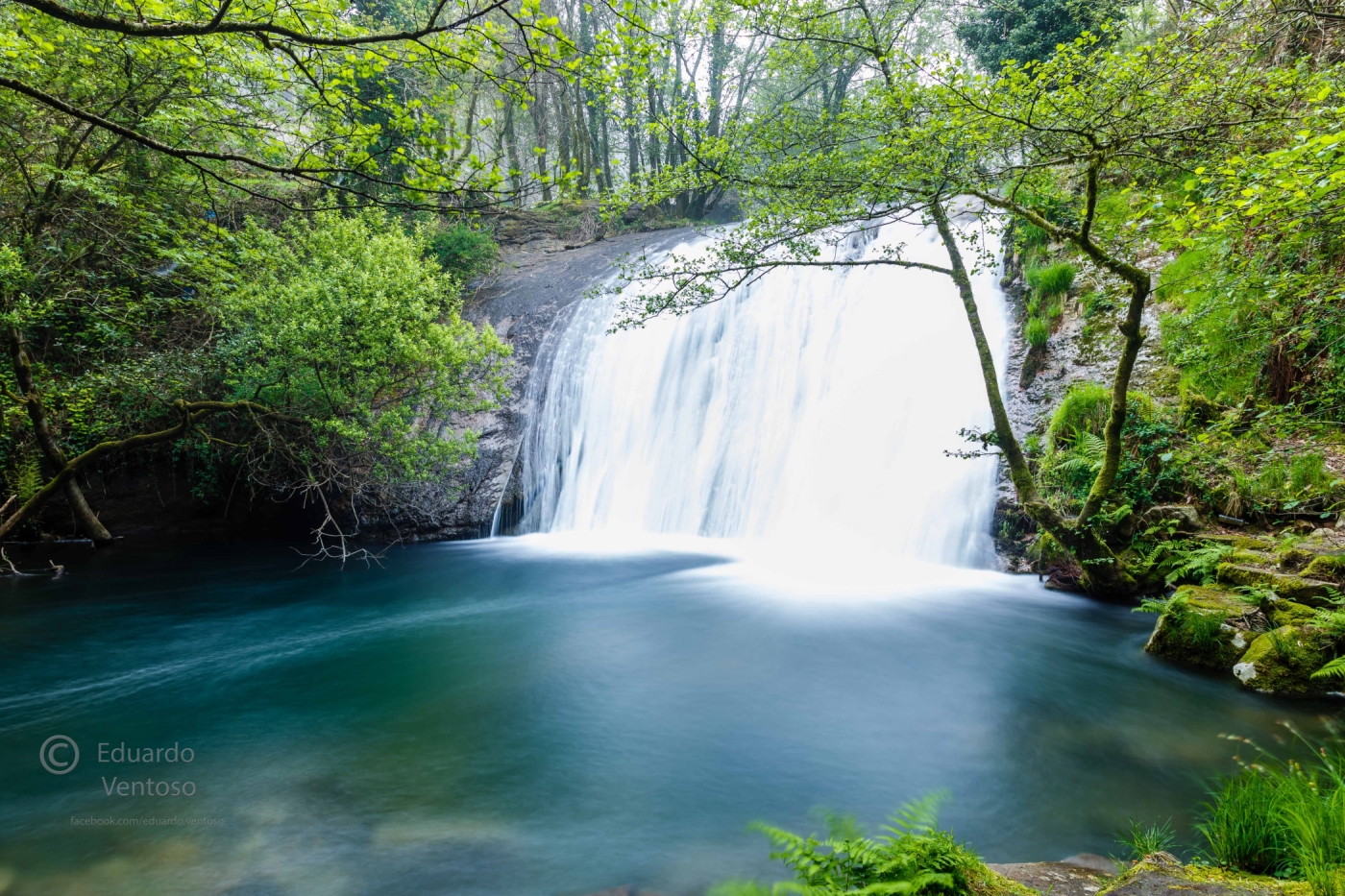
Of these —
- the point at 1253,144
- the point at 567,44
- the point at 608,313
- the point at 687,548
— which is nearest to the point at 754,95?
the point at 608,313

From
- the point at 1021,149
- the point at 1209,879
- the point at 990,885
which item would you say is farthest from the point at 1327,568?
the point at 990,885

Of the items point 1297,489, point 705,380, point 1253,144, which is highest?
point 1253,144

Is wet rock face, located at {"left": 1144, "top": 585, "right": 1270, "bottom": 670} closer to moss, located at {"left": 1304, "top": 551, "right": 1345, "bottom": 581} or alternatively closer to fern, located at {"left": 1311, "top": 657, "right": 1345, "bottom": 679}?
moss, located at {"left": 1304, "top": 551, "right": 1345, "bottom": 581}

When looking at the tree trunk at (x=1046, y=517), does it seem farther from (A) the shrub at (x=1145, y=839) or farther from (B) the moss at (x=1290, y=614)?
(A) the shrub at (x=1145, y=839)

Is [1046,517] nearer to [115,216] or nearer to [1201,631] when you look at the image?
[1201,631]

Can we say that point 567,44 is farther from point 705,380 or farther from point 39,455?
point 39,455

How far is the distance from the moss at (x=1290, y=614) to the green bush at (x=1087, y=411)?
2.87m

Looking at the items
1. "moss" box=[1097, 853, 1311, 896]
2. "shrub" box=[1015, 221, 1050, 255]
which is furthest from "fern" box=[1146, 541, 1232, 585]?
"shrub" box=[1015, 221, 1050, 255]

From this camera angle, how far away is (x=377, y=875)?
3.41 m

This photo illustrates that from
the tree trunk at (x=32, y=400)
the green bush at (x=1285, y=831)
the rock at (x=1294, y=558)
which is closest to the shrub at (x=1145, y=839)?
the green bush at (x=1285, y=831)

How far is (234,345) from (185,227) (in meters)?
1.88

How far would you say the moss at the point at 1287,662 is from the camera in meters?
4.90

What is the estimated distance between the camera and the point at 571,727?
17.5 ft

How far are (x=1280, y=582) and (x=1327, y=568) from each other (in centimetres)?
34
